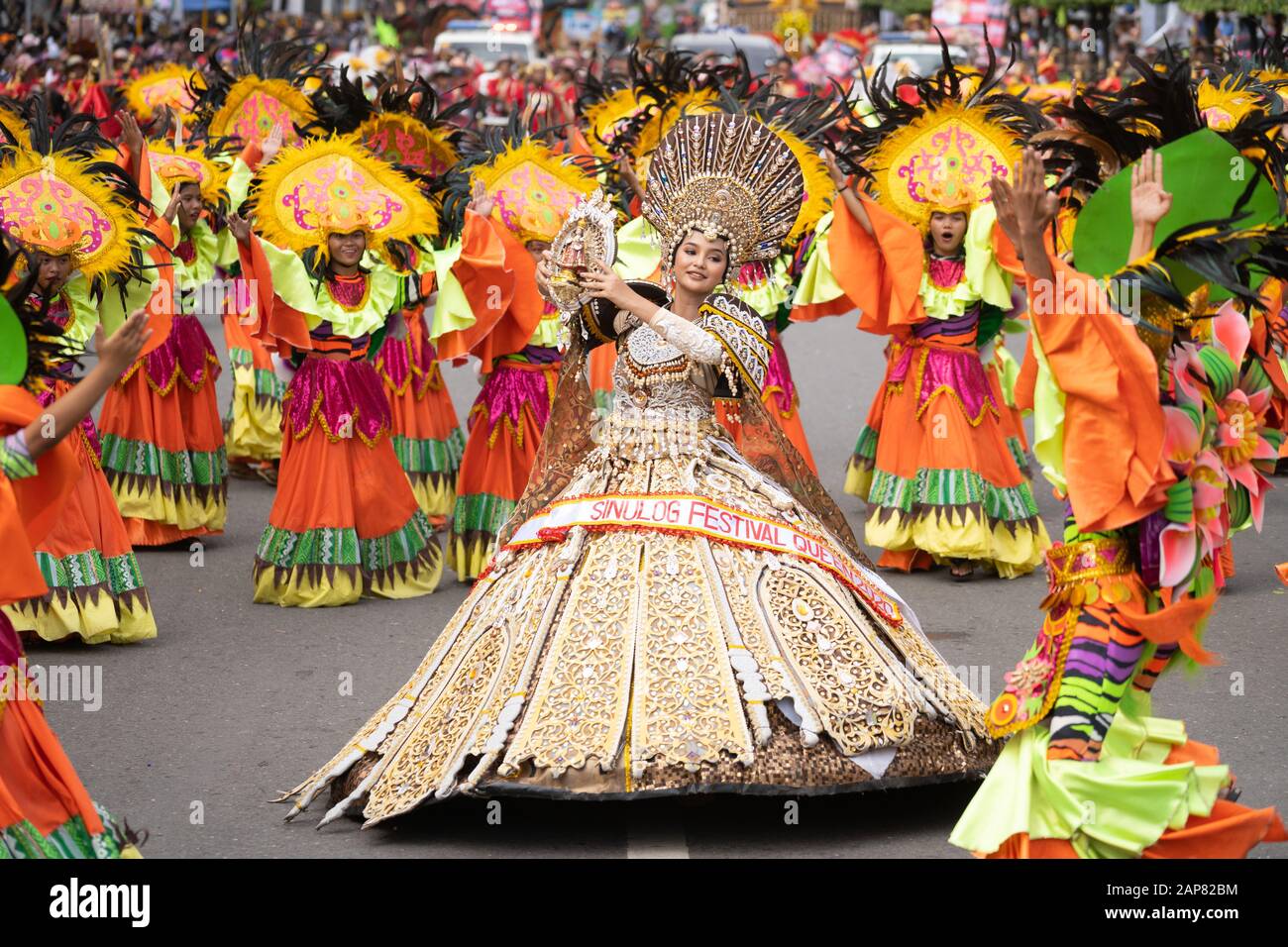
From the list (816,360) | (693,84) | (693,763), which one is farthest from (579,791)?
(816,360)

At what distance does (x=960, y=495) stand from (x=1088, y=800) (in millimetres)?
4681

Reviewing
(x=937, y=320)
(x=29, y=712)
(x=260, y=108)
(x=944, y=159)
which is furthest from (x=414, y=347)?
(x=29, y=712)

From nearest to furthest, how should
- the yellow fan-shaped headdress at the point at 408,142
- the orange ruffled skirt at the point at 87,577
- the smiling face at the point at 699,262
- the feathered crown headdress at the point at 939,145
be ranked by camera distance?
1. the smiling face at the point at 699,262
2. the orange ruffled skirt at the point at 87,577
3. the feathered crown headdress at the point at 939,145
4. the yellow fan-shaped headdress at the point at 408,142

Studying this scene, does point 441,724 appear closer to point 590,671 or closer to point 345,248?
point 590,671

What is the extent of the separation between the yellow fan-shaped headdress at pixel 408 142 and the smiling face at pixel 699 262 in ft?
16.5

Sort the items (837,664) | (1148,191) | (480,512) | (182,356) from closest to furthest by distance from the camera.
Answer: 1. (1148,191)
2. (837,664)
3. (480,512)
4. (182,356)

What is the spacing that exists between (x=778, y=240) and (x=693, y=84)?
4.60 m

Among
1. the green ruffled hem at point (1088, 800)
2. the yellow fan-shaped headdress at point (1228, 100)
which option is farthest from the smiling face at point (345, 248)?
the green ruffled hem at point (1088, 800)

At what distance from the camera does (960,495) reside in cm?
911

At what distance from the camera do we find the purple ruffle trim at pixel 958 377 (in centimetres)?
920

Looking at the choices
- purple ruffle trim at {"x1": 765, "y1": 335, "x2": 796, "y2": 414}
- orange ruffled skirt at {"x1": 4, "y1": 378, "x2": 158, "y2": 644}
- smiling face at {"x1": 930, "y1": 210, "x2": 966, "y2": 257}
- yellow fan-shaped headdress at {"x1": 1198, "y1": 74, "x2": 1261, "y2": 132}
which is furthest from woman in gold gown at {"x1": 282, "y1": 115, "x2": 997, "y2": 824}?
yellow fan-shaped headdress at {"x1": 1198, "y1": 74, "x2": 1261, "y2": 132}

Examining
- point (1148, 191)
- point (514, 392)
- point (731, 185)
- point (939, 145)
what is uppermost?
point (939, 145)

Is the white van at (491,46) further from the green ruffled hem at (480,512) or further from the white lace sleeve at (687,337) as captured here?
the white lace sleeve at (687,337)

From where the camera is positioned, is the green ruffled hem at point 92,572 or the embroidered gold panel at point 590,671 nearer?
the embroidered gold panel at point 590,671
